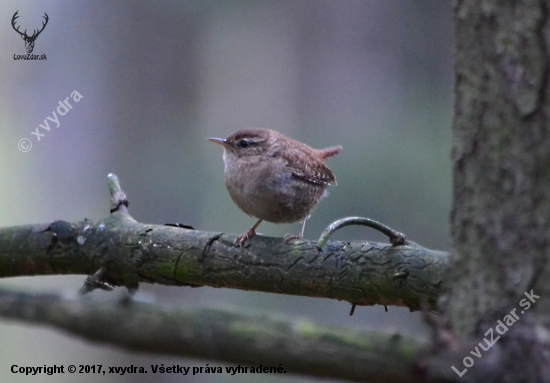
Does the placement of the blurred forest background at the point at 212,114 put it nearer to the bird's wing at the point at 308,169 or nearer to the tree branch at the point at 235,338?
the bird's wing at the point at 308,169

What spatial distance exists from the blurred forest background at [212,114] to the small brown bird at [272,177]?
12.1 feet

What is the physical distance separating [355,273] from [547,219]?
4.03ft

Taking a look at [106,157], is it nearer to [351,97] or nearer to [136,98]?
[136,98]

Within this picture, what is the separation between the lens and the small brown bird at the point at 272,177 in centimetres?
376

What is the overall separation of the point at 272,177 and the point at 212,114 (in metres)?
5.33

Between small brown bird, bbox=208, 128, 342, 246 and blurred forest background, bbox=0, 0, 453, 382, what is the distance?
3.69m

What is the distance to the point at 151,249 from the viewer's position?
9.62 feet

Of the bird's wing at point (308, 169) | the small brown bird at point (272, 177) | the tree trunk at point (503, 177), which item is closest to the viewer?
the tree trunk at point (503, 177)

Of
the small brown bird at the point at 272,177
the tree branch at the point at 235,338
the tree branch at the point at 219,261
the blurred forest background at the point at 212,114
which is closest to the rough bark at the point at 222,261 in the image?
the tree branch at the point at 219,261

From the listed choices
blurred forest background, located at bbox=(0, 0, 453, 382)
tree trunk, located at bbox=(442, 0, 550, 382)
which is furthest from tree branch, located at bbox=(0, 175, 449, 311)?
blurred forest background, located at bbox=(0, 0, 453, 382)

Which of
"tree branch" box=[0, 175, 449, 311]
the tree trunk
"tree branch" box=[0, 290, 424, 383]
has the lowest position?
"tree branch" box=[0, 175, 449, 311]

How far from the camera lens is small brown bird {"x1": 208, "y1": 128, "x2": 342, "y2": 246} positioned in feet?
12.3

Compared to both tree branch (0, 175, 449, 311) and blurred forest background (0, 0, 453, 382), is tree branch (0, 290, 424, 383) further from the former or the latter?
blurred forest background (0, 0, 453, 382)

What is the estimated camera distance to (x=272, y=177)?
3.79 m
